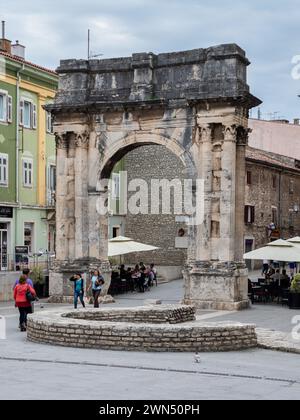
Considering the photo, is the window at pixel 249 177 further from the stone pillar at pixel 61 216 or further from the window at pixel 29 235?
the stone pillar at pixel 61 216

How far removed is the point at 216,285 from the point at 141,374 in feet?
43.5

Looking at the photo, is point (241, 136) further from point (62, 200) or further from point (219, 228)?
point (62, 200)

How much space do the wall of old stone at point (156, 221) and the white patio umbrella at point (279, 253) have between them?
15206 mm

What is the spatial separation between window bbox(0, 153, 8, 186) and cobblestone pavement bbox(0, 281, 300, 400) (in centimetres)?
2139

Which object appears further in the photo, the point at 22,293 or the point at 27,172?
the point at 27,172

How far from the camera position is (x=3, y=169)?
125ft

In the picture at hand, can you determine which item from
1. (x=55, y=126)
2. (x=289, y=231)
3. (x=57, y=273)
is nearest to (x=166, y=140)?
(x=55, y=126)

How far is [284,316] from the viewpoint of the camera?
79.2 feet

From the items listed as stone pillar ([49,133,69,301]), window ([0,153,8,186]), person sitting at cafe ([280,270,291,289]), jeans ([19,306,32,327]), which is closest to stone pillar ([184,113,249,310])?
person sitting at cafe ([280,270,291,289])

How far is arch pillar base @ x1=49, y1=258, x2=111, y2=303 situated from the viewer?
92.3 ft

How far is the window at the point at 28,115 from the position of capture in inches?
1561

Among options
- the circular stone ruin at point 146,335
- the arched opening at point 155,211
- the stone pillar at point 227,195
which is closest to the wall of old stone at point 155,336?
the circular stone ruin at point 146,335

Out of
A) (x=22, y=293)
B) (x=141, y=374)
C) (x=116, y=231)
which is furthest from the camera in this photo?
(x=116, y=231)

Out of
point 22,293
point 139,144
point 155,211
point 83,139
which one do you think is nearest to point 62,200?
point 83,139
